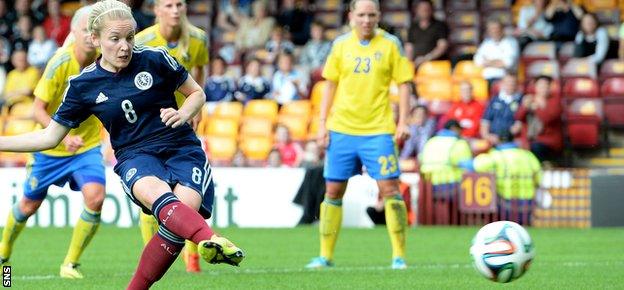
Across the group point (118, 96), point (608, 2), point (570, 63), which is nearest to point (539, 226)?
point (570, 63)

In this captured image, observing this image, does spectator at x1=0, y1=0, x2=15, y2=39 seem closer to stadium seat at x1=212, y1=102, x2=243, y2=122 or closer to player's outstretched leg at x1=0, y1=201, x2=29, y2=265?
stadium seat at x1=212, y1=102, x2=243, y2=122

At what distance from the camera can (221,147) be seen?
2128 cm

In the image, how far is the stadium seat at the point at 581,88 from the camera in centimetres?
2041

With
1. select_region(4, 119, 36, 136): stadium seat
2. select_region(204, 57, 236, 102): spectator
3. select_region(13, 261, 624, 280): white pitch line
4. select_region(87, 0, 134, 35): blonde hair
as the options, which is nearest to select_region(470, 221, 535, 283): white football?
select_region(87, 0, 134, 35): blonde hair

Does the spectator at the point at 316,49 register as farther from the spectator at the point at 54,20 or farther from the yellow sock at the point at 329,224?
the yellow sock at the point at 329,224

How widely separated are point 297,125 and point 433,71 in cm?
231

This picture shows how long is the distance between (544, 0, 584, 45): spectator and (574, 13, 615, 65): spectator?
261 mm

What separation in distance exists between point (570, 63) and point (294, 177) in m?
5.19

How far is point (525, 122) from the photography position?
19375 mm

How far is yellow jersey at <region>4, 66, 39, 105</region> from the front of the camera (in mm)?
22328

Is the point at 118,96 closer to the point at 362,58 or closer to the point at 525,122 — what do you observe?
the point at 362,58

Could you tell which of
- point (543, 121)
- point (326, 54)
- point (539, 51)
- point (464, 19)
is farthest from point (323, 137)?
point (464, 19)

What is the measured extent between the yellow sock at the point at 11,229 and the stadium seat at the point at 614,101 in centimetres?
1167

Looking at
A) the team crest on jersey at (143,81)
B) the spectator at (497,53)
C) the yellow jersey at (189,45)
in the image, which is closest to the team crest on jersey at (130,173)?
the team crest on jersey at (143,81)
